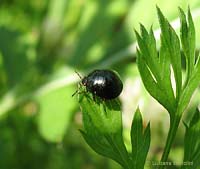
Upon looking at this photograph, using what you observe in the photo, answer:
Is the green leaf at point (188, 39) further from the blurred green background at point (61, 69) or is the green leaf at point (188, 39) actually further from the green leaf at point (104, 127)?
the blurred green background at point (61, 69)

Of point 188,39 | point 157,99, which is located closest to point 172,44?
point 188,39

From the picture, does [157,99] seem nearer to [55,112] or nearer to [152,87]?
[152,87]

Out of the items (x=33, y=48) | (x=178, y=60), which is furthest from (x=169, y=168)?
(x=33, y=48)

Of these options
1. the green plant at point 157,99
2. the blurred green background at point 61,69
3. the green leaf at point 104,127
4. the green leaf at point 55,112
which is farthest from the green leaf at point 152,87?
the green leaf at point 55,112

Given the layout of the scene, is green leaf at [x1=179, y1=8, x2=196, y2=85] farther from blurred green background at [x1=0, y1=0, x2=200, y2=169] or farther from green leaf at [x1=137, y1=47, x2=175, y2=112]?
blurred green background at [x1=0, y1=0, x2=200, y2=169]

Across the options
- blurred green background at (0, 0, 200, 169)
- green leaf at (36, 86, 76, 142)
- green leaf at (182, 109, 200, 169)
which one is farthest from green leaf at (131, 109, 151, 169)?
green leaf at (36, 86, 76, 142)
